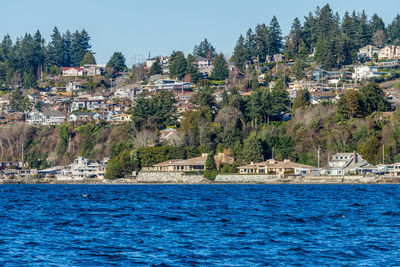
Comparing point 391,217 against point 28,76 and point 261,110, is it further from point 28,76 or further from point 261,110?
point 28,76

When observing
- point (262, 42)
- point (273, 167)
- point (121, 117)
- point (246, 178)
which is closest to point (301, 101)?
point (273, 167)

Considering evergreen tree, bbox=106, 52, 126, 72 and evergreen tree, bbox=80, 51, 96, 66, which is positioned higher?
→ evergreen tree, bbox=80, 51, 96, 66

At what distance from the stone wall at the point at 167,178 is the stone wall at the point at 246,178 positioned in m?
4.51

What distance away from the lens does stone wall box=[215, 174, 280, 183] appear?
91500 mm

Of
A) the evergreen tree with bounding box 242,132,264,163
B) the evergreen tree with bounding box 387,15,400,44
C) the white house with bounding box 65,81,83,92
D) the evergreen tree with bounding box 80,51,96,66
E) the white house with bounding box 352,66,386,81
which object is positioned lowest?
the evergreen tree with bounding box 242,132,264,163

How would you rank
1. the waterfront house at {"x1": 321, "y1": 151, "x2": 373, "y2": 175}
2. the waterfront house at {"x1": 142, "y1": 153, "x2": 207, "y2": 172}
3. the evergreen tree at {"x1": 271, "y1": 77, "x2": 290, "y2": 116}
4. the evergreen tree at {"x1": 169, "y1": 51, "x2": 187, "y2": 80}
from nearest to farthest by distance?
the waterfront house at {"x1": 321, "y1": 151, "x2": 373, "y2": 175}
the waterfront house at {"x1": 142, "y1": 153, "x2": 207, "y2": 172}
the evergreen tree at {"x1": 271, "y1": 77, "x2": 290, "y2": 116}
the evergreen tree at {"x1": 169, "y1": 51, "x2": 187, "y2": 80}

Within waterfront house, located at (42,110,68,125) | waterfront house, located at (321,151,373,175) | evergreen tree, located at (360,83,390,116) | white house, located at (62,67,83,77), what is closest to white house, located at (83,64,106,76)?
white house, located at (62,67,83,77)

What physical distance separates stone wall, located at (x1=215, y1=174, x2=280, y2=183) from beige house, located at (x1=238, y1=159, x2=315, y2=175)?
1579mm

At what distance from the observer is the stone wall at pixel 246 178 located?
91.5 m

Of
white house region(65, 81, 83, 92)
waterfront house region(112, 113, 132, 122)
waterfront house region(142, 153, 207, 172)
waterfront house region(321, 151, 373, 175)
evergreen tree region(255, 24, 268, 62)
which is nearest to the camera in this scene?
waterfront house region(321, 151, 373, 175)

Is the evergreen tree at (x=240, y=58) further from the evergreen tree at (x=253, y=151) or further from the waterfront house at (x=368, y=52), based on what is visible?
the evergreen tree at (x=253, y=151)

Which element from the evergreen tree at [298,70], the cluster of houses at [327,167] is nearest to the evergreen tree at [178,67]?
the evergreen tree at [298,70]

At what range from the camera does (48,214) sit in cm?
4084

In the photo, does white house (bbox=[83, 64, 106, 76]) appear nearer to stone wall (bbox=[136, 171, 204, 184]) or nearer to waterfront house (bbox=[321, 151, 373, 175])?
stone wall (bbox=[136, 171, 204, 184])
